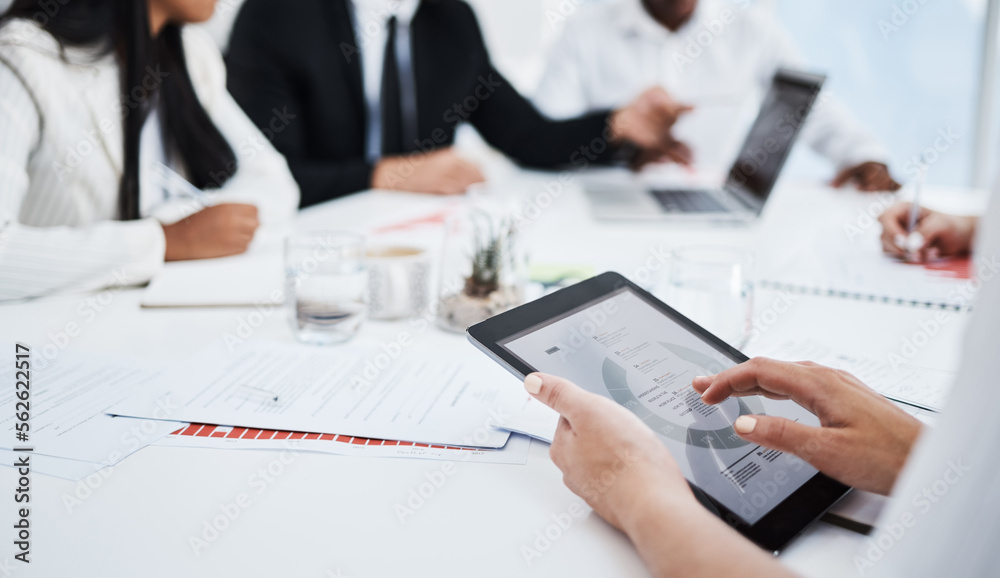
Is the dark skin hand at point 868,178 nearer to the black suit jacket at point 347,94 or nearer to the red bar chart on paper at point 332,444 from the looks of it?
the black suit jacket at point 347,94

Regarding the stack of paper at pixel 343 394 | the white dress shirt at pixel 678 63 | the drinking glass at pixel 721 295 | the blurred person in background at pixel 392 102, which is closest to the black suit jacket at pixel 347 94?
the blurred person in background at pixel 392 102

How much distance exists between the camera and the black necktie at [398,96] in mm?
1847

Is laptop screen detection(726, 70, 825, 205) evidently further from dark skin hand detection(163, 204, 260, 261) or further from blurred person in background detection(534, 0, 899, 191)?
dark skin hand detection(163, 204, 260, 261)

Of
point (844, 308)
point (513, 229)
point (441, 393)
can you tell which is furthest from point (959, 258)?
point (441, 393)

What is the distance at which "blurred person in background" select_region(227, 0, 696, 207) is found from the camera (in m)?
1.59

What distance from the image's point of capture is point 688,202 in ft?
4.50

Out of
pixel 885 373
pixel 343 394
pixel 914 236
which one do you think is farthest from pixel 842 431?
pixel 914 236

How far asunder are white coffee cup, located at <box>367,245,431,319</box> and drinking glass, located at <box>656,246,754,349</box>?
0.29m

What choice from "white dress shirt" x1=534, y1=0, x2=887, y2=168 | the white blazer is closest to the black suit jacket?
"white dress shirt" x1=534, y1=0, x2=887, y2=168

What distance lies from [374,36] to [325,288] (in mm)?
1309

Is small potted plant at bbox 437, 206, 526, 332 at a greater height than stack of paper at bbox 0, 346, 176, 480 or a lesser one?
greater

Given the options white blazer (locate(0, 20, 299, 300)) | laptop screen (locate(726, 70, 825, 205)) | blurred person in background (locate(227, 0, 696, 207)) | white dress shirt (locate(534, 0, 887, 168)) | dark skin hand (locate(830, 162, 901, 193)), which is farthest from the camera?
white dress shirt (locate(534, 0, 887, 168))

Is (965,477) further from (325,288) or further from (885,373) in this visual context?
(325,288)

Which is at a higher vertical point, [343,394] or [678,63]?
[678,63]
